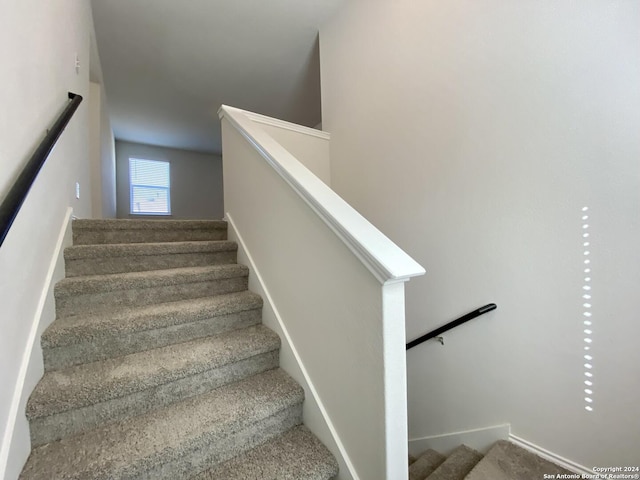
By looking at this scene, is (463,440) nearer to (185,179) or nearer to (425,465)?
(425,465)

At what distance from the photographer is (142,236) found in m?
2.02

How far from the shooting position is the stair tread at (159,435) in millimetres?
896

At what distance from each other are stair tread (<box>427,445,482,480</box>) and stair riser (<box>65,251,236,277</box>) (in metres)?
1.82

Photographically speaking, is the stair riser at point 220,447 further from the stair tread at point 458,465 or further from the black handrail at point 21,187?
the stair tread at point 458,465

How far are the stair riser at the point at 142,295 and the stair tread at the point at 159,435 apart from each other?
607 millimetres

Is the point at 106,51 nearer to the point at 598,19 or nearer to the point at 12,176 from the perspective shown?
the point at 12,176

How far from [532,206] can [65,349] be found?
2313 mm

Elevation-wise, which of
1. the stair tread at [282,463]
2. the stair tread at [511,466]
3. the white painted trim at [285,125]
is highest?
the white painted trim at [285,125]

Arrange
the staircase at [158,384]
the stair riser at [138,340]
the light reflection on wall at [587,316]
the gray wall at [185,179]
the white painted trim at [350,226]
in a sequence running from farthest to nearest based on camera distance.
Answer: the gray wall at [185,179]
the light reflection on wall at [587,316]
the stair riser at [138,340]
the staircase at [158,384]
the white painted trim at [350,226]

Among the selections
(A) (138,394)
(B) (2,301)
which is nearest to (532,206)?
(A) (138,394)

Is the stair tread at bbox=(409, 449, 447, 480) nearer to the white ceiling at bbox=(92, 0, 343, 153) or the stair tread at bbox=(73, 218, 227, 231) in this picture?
the stair tread at bbox=(73, 218, 227, 231)

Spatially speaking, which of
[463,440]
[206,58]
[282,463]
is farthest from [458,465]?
[206,58]

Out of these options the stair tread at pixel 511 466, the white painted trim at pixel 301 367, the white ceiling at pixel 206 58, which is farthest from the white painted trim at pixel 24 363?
the white ceiling at pixel 206 58

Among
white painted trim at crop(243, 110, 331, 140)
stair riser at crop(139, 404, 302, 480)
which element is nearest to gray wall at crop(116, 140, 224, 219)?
white painted trim at crop(243, 110, 331, 140)
